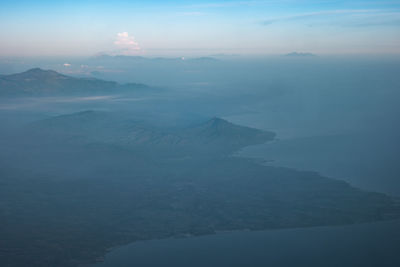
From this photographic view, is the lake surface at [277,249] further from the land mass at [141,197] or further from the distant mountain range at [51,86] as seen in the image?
the distant mountain range at [51,86]

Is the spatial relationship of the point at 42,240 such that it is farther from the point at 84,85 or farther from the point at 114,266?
the point at 84,85

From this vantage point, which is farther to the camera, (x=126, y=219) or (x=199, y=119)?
(x=199, y=119)

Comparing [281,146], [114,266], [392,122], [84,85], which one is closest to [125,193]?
[114,266]

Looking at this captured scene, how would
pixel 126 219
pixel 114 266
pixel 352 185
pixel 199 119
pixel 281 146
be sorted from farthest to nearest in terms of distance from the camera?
pixel 199 119 → pixel 281 146 → pixel 352 185 → pixel 126 219 → pixel 114 266

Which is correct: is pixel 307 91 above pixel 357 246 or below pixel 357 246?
above

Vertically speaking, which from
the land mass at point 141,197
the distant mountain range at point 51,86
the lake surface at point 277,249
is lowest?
the lake surface at point 277,249

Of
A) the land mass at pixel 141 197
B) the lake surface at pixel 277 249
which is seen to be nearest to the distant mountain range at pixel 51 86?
the land mass at pixel 141 197

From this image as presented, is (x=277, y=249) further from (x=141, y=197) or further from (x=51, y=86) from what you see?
(x=51, y=86)

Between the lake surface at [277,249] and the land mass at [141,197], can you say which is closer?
the lake surface at [277,249]
